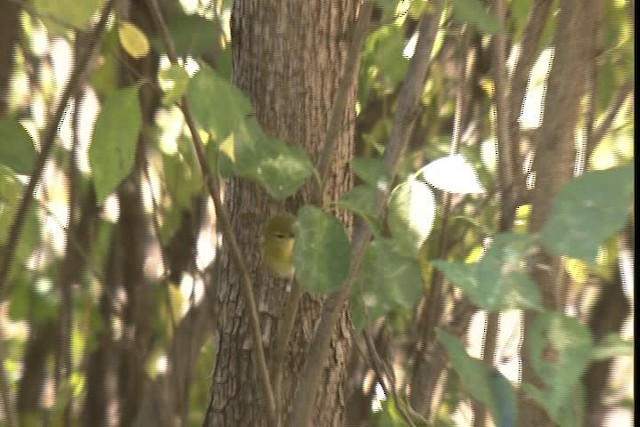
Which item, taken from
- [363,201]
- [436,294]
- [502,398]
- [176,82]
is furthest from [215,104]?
[436,294]

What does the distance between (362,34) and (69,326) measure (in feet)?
2.90

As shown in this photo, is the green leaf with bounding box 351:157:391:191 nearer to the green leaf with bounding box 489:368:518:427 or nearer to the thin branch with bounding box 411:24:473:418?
the green leaf with bounding box 489:368:518:427

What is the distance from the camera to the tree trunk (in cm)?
85

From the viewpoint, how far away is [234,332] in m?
0.89

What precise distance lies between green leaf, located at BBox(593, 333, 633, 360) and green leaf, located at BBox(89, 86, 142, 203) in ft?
1.05

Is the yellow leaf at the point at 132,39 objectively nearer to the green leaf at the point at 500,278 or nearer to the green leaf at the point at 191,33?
the green leaf at the point at 191,33

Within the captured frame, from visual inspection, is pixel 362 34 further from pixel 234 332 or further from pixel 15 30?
pixel 15 30

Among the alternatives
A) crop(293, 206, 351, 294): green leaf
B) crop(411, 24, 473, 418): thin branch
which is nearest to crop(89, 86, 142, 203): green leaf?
crop(293, 206, 351, 294): green leaf

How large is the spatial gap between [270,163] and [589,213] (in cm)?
26

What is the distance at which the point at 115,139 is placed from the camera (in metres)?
0.57

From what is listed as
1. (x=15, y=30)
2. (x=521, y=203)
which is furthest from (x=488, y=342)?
(x=15, y=30)

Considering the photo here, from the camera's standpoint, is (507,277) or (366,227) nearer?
(507,277)

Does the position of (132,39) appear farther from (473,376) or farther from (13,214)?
(473,376)

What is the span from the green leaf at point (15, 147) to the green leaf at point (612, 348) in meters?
0.45
